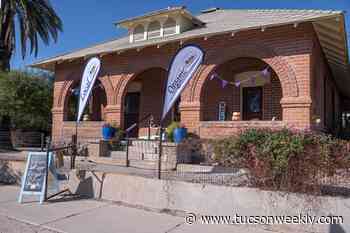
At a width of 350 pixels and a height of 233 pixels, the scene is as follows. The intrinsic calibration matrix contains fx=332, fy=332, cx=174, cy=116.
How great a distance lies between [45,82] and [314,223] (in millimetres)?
17604

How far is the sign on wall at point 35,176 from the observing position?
6855 mm

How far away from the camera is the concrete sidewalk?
5156 millimetres

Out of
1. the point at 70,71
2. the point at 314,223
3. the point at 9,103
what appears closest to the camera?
the point at 314,223

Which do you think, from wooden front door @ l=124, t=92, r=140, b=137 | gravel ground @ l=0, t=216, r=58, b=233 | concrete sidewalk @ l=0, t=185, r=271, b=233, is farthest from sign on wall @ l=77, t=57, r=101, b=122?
wooden front door @ l=124, t=92, r=140, b=137

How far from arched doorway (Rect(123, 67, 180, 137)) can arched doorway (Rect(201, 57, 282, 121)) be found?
1.97m

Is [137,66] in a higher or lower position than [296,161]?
higher

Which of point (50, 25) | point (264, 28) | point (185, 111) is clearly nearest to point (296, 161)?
point (264, 28)

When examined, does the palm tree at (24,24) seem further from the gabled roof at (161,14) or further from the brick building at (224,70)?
the gabled roof at (161,14)

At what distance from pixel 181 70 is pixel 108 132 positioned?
6651mm

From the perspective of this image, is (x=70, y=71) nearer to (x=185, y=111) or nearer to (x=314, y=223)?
(x=185, y=111)

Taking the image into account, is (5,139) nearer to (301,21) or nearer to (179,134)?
(179,134)

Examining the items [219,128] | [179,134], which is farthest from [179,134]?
[219,128]

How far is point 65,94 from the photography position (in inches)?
593

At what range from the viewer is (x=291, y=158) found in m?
4.93
